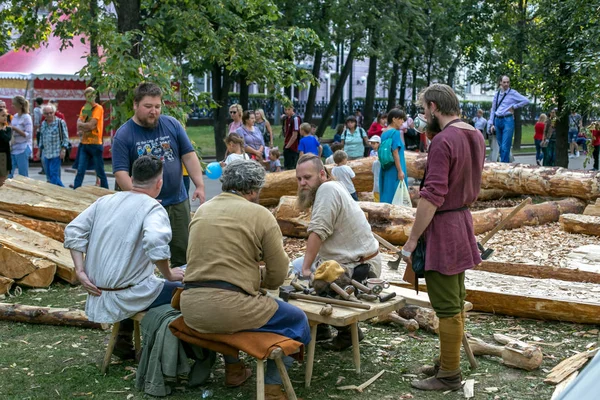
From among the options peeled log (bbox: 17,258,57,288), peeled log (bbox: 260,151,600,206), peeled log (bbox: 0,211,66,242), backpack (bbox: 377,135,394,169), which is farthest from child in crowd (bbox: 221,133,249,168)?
peeled log (bbox: 17,258,57,288)

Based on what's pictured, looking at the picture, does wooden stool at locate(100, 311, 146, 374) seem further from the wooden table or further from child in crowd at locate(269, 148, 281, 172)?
child in crowd at locate(269, 148, 281, 172)

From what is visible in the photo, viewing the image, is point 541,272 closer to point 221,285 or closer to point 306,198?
point 306,198

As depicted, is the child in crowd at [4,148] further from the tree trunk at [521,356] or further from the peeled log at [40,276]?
the tree trunk at [521,356]

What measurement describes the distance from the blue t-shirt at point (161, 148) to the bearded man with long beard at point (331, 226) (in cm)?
124

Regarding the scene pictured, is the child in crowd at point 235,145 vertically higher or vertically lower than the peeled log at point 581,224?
higher

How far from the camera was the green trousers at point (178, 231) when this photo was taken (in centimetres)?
638

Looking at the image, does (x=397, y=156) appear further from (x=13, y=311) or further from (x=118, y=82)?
(x=13, y=311)

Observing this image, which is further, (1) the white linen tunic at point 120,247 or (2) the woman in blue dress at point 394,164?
(2) the woman in blue dress at point 394,164

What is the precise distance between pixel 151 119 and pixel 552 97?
486 inches

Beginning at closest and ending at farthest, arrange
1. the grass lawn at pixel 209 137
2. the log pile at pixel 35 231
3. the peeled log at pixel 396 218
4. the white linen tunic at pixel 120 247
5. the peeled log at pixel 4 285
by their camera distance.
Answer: the white linen tunic at pixel 120 247 < the peeled log at pixel 4 285 < the log pile at pixel 35 231 < the peeled log at pixel 396 218 < the grass lawn at pixel 209 137

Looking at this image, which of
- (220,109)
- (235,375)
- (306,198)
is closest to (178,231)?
(306,198)

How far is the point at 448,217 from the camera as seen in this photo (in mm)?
4883

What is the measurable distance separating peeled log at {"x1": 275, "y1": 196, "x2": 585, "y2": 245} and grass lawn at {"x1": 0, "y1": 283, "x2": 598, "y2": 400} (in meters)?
3.02

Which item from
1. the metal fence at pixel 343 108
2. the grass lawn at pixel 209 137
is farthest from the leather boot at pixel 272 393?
the metal fence at pixel 343 108
